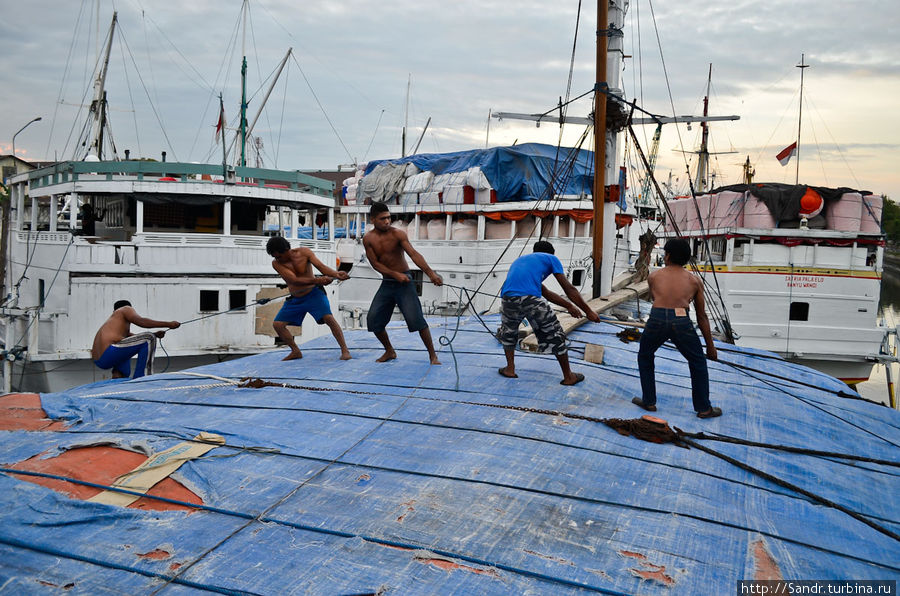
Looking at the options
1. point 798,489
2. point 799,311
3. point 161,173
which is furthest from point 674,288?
point 799,311

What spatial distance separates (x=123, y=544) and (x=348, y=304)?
18362 millimetres

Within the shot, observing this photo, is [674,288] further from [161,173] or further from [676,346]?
[161,173]

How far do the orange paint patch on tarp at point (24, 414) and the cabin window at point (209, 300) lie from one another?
8098 millimetres

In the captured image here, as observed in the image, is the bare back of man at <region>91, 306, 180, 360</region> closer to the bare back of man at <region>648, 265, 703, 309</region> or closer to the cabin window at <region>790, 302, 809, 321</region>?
the bare back of man at <region>648, 265, 703, 309</region>

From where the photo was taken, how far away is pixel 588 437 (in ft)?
14.3

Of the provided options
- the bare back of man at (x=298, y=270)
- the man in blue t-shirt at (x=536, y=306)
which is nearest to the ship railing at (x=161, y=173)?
the bare back of man at (x=298, y=270)

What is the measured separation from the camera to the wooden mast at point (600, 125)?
9391mm

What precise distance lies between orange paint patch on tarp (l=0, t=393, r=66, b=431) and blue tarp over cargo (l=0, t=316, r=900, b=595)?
0.44 ft

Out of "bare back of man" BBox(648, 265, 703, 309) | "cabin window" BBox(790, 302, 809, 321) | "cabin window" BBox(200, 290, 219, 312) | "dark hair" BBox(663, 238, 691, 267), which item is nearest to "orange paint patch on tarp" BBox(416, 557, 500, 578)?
"bare back of man" BBox(648, 265, 703, 309)

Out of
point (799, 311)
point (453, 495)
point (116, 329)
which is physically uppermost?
point (116, 329)

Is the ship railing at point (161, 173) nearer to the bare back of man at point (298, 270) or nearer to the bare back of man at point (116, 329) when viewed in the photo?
the bare back of man at point (116, 329)

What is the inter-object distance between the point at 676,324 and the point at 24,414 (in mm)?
5411

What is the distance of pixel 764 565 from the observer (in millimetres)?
2908

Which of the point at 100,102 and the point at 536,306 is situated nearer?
the point at 536,306
